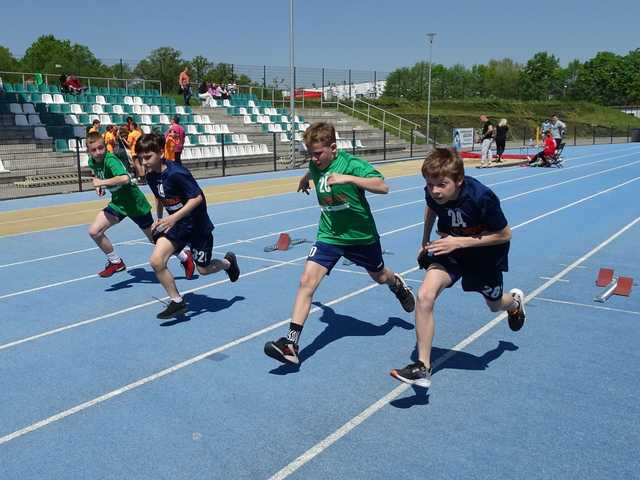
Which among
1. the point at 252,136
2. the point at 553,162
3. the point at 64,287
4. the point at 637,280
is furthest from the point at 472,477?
the point at 252,136

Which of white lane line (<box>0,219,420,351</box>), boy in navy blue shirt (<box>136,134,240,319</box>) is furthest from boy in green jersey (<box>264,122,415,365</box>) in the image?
white lane line (<box>0,219,420,351</box>)

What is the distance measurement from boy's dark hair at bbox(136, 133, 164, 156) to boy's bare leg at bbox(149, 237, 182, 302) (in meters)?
0.85

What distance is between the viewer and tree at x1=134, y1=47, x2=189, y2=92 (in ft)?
184

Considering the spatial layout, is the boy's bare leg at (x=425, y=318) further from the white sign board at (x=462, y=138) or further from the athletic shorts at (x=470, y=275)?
the white sign board at (x=462, y=138)

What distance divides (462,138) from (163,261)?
1129 inches

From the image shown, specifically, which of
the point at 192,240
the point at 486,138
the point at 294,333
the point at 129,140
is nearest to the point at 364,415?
the point at 294,333

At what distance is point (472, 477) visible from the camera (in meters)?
3.43

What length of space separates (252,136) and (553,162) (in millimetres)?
14262

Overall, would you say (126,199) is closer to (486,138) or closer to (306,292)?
(306,292)

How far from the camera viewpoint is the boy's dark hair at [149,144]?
19.2ft

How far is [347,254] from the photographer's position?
5.31 meters

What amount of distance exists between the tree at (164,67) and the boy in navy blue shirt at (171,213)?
48.5 m

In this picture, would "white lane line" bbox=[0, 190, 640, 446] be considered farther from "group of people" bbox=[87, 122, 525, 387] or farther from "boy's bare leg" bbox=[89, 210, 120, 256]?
"boy's bare leg" bbox=[89, 210, 120, 256]

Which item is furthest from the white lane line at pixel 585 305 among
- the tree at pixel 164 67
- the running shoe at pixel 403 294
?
the tree at pixel 164 67
